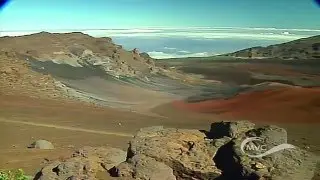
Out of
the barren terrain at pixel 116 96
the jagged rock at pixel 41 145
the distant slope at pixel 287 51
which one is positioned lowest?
the jagged rock at pixel 41 145

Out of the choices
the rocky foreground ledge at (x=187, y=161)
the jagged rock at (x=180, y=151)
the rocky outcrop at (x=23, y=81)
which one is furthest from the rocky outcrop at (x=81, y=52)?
the rocky foreground ledge at (x=187, y=161)

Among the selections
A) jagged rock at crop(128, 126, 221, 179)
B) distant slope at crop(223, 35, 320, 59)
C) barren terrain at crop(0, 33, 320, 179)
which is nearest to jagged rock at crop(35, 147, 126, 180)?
jagged rock at crop(128, 126, 221, 179)

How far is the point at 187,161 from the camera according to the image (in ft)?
16.6

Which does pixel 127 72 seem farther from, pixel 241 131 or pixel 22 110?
pixel 241 131

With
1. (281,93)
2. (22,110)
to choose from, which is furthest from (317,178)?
(22,110)

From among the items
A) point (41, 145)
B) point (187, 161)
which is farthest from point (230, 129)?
point (41, 145)

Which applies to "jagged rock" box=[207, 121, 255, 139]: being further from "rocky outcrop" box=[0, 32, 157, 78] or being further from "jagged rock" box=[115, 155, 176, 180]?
"rocky outcrop" box=[0, 32, 157, 78]

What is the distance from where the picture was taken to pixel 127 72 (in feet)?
51.1

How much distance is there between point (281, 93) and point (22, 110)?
19.8ft

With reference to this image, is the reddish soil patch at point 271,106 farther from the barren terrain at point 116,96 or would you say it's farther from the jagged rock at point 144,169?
the jagged rock at point 144,169

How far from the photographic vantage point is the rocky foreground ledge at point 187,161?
4.71 metres
